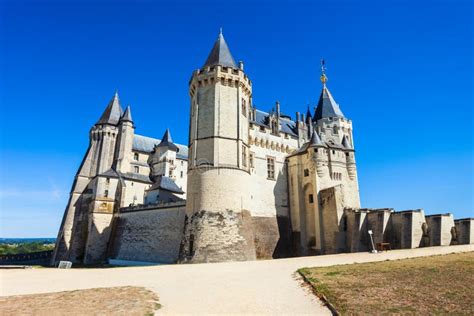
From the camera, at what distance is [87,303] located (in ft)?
34.1

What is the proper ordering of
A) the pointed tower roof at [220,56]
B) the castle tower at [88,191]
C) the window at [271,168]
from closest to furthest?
the pointed tower roof at [220,56] < the window at [271,168] < the castle tower at [88,191]

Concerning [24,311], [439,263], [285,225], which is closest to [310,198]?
[285,225]

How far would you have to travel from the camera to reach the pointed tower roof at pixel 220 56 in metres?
32.2

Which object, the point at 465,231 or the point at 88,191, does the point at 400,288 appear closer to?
the point at 465,231

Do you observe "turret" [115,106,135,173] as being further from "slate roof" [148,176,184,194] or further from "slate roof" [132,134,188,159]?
"slate roof" [148,176,184,194]

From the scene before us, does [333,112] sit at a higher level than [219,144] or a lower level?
higher

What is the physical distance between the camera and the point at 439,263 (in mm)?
15031

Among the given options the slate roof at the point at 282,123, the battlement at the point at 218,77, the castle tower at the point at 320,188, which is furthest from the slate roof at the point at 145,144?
the castle tower at the point at 320,188

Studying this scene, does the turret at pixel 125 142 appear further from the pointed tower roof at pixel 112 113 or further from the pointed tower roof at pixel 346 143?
the pointed tower roof at pixel 346 143

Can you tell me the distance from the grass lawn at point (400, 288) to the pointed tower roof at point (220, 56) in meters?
23.2

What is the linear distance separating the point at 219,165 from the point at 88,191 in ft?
77.4

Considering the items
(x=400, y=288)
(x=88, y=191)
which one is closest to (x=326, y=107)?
(x=88, y=191)

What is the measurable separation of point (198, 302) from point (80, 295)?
15.9ft

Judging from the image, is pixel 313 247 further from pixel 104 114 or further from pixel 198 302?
pixel 104 114
